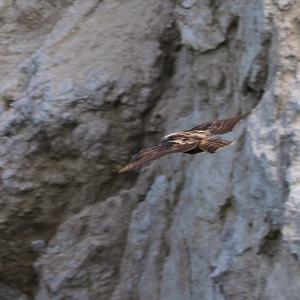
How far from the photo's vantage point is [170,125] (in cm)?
459

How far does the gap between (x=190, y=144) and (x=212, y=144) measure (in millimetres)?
95

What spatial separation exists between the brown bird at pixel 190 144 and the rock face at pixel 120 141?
213 millimetres

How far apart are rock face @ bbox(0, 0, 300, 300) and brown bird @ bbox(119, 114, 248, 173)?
21 centimetres

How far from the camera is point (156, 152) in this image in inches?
119

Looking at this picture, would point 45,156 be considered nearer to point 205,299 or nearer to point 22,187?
point 22,187

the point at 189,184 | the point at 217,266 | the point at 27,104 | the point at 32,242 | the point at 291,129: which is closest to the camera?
the point at 291,129

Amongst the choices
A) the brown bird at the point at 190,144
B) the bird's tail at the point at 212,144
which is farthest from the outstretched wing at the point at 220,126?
the bird's tail at the point at 212,144

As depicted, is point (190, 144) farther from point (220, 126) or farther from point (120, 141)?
point (120, 141)

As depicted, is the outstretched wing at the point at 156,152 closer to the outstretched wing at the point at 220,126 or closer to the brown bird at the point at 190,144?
the brown bird at the point at 190,144

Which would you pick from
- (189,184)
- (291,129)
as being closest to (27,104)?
(189,184)

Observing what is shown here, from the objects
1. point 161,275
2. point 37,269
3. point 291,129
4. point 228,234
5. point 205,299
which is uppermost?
point 291,129

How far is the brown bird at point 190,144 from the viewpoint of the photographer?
2.97 meters

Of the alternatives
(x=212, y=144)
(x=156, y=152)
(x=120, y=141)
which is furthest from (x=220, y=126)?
(x=120, y=141)

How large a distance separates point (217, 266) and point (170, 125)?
112 centimetres
